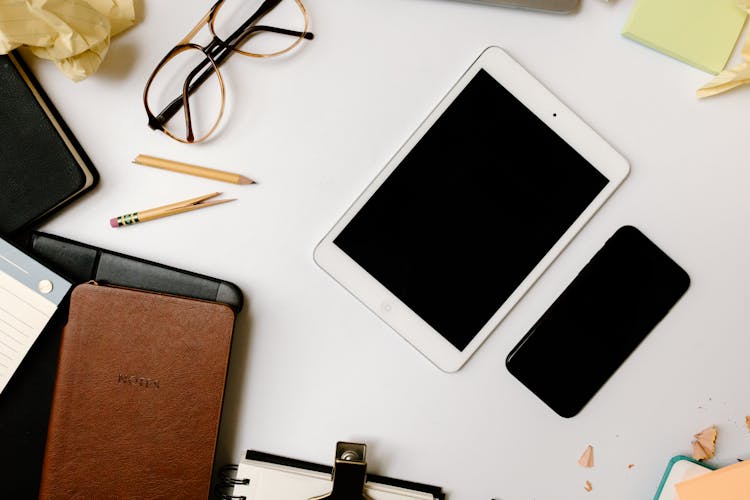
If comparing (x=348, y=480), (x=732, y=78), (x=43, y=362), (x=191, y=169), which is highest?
(x=732, y=78)

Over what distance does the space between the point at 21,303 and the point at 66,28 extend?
29 cm

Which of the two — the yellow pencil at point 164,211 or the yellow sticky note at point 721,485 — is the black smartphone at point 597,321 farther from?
the yellow pencil at point 164,211

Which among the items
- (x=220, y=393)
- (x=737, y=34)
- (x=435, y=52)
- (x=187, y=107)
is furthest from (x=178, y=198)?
(x=737, y=34)

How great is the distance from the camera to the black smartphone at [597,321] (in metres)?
0.63

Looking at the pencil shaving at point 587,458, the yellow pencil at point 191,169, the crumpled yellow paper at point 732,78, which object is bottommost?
the yellow pencil at point 191,169

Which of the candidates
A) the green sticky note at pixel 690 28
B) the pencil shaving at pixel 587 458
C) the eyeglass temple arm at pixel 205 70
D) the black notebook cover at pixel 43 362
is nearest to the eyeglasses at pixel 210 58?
the eyeglass temple arm at pixel 205 70

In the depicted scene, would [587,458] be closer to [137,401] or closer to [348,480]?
[348,480]

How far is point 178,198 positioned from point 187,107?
0.32 feet

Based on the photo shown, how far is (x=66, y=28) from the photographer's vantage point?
57 cm

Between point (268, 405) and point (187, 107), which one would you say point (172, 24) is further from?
point (268, 405)

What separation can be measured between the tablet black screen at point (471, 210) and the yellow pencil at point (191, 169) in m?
0.13

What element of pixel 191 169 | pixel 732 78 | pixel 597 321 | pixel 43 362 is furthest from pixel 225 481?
pixel 732 78

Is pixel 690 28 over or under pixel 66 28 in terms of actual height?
over

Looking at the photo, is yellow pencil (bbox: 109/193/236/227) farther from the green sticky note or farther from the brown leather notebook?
the green sticky note
